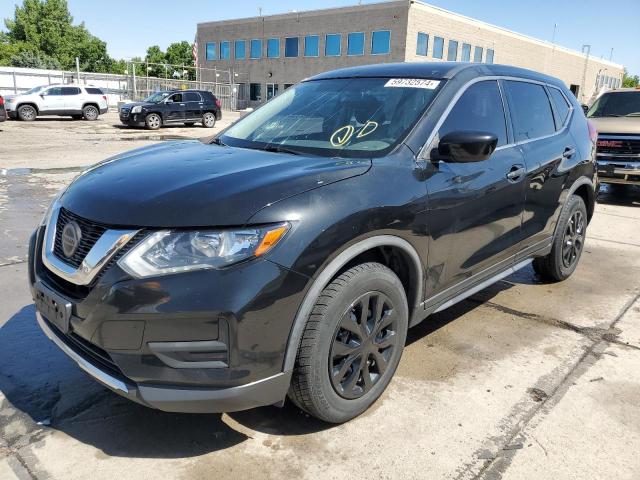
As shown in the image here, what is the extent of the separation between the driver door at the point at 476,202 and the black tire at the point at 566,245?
38.4 inches

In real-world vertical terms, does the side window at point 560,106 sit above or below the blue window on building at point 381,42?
below

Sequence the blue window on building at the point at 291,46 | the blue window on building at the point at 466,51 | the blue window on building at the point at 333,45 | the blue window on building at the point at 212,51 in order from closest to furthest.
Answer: the blue window on building at the point at 333,45 → the blue window on building at the point at 466,51 → the blue window on building at the point at 291,46 → the blue window on building at the point at 212,51

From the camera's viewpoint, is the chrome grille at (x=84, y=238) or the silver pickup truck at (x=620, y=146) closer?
the chrome grille at (x=84, y=238)

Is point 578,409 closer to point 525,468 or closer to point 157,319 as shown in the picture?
point 525,468

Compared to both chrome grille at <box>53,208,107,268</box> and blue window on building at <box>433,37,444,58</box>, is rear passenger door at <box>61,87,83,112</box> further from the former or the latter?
blue window on building at <box>433,37,444,58</box>

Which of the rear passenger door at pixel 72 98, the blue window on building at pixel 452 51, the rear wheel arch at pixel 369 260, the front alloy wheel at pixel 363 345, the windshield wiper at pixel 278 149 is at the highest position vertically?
the blue window on building at pixel 452 51

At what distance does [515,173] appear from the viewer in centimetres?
350

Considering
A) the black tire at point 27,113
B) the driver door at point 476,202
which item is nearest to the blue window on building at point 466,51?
the black tire at point 27,113

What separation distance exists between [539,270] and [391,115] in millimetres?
2601

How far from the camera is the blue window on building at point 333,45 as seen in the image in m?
44.6

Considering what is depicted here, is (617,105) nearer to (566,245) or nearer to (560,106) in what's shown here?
(560,106)

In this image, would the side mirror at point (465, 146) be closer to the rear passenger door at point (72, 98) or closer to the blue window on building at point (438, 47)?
the rear passenger door at point (72, 98)

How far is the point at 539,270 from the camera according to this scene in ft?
15.9

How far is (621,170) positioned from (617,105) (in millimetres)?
1927
